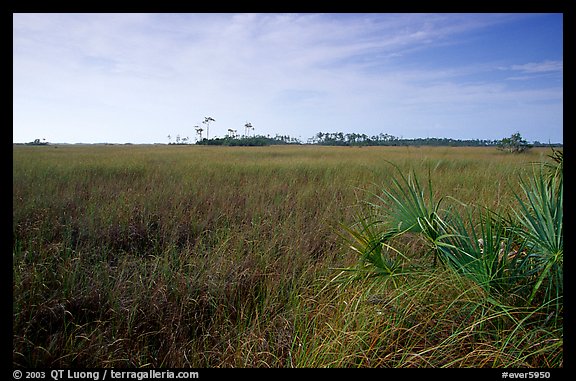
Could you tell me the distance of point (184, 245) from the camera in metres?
4.16

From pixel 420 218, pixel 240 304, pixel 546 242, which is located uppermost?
pixel 420 218

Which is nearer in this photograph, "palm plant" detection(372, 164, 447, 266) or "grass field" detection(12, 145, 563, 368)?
"grass field" detection(12, 145, 563, 368)

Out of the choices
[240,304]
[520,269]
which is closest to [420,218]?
[520,269]

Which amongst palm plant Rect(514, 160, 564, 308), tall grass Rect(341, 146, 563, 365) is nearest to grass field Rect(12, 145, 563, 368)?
tall grass Rect(341, 146, 563, 365)

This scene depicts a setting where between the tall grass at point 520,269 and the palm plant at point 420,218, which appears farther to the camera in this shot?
the palm plant at point 420,218

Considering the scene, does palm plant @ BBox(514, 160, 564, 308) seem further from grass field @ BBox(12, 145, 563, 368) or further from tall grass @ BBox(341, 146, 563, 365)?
grass field @ BBox(12, 145, 563, 368)

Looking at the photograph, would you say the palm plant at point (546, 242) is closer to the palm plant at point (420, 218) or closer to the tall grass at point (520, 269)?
the tall grass at point (520, 269)

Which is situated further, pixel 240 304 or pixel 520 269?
pixel 240 304

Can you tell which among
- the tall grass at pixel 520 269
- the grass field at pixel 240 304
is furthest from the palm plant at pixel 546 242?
the grass field at pixel 240 304

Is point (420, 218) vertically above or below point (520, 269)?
above

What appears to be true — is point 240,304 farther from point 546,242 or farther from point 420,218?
point 546,242

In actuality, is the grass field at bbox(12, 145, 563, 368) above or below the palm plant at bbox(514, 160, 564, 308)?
below
